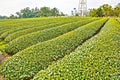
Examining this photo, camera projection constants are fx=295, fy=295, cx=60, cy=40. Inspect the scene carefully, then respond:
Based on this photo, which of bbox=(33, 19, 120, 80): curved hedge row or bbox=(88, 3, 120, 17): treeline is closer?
bbox=(33, 19, 120, 80): curved hedge row

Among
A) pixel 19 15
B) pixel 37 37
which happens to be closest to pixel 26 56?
pixel 37 37

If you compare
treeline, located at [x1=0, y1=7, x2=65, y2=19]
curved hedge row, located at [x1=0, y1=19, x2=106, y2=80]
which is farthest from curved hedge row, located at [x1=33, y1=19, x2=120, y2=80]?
treeline, located at [x1=0, y1=7, x2=65, y2=19]

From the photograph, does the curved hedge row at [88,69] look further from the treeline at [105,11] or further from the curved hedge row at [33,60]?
the treeline at [105,11]

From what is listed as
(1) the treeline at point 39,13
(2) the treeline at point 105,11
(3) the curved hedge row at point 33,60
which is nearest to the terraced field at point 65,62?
(3) the curved hedge row at point 33,60

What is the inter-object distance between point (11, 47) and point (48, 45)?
5444 millimetres

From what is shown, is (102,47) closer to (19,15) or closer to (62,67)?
(62,67)

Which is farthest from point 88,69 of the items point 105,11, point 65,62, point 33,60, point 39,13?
point 39,13

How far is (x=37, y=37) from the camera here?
25.1 meters

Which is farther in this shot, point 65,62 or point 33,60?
point 33,60

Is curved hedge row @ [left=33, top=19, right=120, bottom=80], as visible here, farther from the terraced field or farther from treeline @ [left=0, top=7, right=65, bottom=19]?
treeline @ [left=0, top=7, right=65, bottom=19]

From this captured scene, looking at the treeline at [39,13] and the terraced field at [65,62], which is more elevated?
the terraced field at [65,62]

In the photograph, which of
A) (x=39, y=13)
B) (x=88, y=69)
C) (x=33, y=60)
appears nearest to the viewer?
(x=88, y=69)

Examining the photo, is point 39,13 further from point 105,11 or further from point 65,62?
point 65,62

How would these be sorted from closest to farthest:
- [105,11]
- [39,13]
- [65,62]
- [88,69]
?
[88,69] < [65,62] < [105,11] < [39,13]
